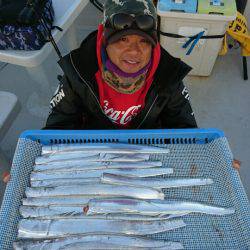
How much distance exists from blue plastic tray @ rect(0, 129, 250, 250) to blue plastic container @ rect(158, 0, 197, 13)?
1.39 meters

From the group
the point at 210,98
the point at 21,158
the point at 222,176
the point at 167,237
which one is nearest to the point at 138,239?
the point at 167,237

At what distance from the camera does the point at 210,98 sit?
2926mm

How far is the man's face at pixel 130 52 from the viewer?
1.38m

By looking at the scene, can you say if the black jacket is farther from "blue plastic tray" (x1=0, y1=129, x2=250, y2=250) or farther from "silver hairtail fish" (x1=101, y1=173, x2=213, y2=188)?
"silver hairtail fish" (x1=101, y1=173, x2=213, y2=188)

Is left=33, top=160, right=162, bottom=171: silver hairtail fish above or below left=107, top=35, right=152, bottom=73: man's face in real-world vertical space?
below

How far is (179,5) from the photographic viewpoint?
98.8 inches

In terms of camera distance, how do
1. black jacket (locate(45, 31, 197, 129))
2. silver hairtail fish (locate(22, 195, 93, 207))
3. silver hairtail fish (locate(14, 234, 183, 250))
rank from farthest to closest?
1. black jacket (locate(45, 31, 197, 129))
2. silver hairtail fish (locate(22, 195, 93, 207))
3. silver hairtail fish (locate(14, 234, 183, 250))

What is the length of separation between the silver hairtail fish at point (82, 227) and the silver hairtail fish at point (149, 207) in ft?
0.13

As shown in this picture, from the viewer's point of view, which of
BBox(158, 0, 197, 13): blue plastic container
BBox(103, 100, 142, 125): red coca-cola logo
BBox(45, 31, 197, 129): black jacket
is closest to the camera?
BBox(45, 31, 197, 129): black jacket

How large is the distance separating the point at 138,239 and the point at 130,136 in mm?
472

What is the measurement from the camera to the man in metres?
1.37

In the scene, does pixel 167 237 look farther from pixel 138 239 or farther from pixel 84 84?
pixel 84 84

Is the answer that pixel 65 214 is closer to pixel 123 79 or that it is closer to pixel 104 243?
pixel 104 243

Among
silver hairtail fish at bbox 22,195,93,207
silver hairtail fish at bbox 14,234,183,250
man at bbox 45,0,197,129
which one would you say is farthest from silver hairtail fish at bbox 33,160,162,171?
man at bbox 45,0,197,129
